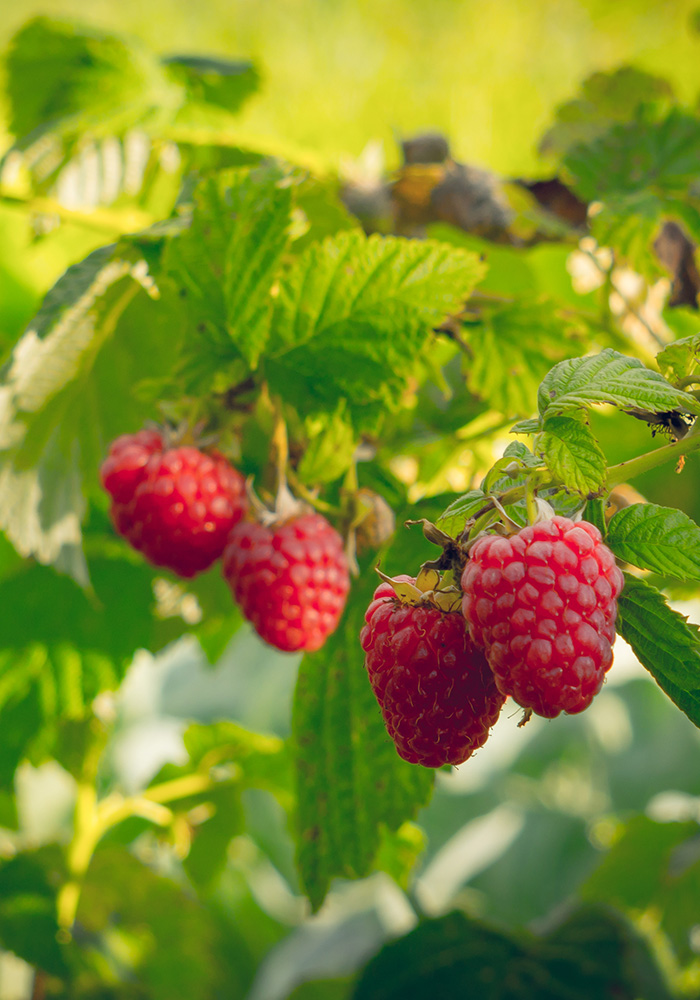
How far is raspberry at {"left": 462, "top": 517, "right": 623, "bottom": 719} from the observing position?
0.29 m

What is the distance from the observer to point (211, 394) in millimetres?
530

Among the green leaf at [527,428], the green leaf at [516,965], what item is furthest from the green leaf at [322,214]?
the green leaf at [516,965]

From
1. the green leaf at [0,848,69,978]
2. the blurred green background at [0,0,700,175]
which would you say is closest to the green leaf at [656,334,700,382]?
the green leaf at [0,848,69,978]

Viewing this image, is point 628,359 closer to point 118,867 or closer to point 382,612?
point 382,612

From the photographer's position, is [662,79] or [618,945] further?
[662,79]

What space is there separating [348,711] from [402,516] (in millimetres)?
123

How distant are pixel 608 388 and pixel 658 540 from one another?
0.18 ft

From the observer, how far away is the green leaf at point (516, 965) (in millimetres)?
774

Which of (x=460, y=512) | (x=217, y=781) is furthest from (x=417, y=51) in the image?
(x=460, y=512)

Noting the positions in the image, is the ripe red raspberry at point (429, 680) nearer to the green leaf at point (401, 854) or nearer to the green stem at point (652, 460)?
the green stem at point (652, 460)

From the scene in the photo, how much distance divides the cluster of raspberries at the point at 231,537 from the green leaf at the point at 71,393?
76 millimetres

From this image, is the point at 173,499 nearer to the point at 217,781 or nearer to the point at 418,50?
the point at 217,781

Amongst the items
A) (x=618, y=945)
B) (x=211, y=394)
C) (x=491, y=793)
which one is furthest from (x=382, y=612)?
(x=491, y=793)

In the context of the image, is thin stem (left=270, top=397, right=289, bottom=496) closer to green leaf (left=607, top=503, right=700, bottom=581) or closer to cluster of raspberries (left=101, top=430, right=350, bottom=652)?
cluster of raspberries (left=101, top=430, right=350, bottom=652)
